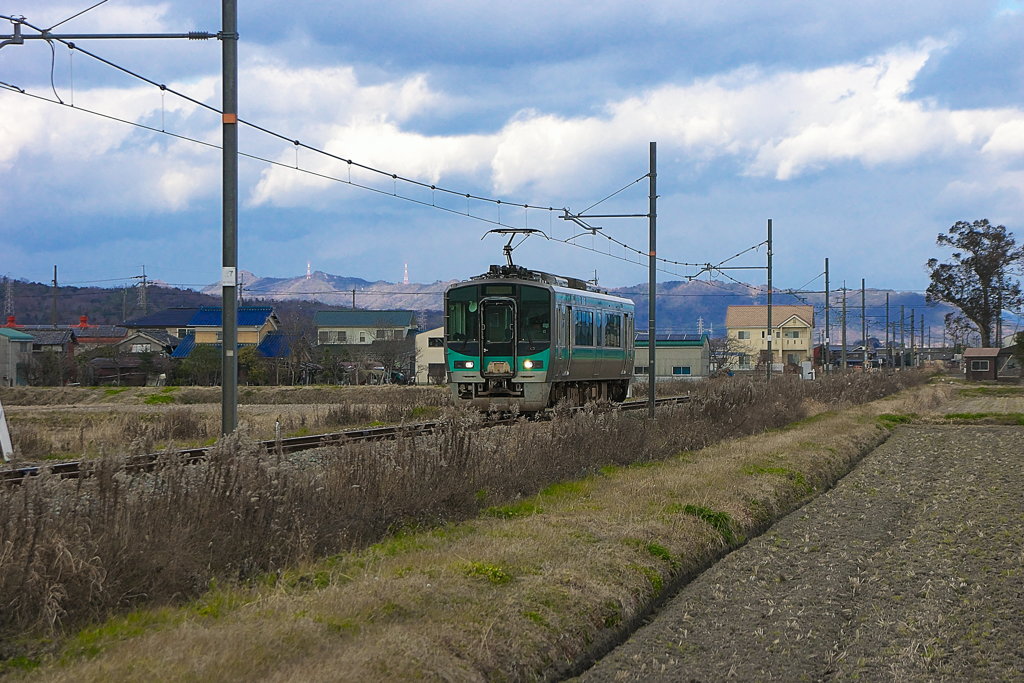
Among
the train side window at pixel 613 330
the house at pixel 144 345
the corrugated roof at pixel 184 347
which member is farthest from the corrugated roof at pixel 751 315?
the train side window at pixel 613 330

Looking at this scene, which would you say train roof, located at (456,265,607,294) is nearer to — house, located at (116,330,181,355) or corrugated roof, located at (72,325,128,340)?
house, located at (116,330,181,355)

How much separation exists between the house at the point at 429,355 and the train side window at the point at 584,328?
43.3 m

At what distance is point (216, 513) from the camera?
8484mm

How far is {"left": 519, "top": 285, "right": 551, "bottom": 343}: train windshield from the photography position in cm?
2517

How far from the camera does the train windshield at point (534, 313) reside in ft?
82.6

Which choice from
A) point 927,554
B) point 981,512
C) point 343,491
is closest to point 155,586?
point 343,491

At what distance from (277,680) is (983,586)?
21.9 ft

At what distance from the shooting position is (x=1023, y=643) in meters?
8.14

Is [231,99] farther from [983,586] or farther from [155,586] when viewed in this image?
[983,586]

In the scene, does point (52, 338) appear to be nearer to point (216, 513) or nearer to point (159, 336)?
point (159, 336)

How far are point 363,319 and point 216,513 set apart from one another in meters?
79.9

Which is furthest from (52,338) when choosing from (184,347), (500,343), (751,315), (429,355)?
(751,315)

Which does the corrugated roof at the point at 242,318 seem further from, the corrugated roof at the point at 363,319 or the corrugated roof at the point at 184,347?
the corrugated roof at the point at 363,319

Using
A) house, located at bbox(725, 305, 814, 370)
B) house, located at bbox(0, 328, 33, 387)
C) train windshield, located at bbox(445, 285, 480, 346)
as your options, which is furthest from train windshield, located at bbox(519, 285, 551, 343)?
house, located at bbox(725, 305, 814, 370)
